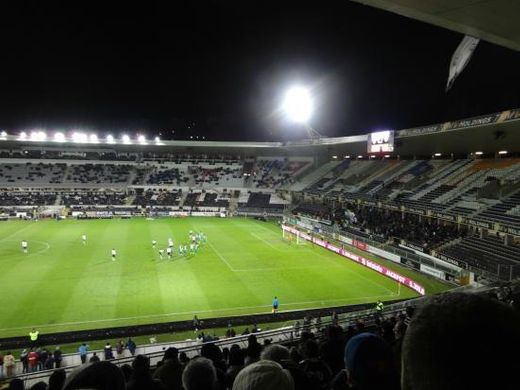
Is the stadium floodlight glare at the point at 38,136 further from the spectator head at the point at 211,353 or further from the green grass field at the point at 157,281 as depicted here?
the spectator head at the point at 211,353

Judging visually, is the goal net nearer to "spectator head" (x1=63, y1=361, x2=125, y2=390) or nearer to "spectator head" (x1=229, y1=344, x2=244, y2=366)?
"spectator head" (x1=229, y1=344, x2=244, y2=366)

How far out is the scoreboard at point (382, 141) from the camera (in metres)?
40.2

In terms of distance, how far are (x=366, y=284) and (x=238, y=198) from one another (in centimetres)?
4501

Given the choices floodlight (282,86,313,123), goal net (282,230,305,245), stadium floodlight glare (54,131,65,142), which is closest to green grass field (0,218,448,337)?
goal net (282,230,305,245)

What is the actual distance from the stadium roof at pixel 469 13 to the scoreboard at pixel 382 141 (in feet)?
101

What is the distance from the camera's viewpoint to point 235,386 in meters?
2.08

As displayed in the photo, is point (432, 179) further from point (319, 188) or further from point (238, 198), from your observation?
point (238, 198)

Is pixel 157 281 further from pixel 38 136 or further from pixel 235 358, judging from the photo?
pixel 38 136

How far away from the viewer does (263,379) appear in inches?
81.4

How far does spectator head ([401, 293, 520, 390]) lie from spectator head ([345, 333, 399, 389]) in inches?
33.8

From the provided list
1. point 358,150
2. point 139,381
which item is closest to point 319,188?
point 358,150

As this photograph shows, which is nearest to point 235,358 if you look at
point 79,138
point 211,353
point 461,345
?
point 211,353

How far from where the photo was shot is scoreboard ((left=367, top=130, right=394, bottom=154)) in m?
40.2

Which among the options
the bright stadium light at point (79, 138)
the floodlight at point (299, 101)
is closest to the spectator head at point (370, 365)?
the floodlight at point (299, 101)
